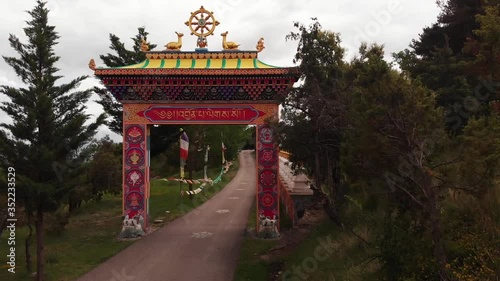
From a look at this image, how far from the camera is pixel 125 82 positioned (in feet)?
44.4

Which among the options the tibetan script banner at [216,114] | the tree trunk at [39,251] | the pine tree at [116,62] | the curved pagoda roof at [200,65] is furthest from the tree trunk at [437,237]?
the pine tree at [116,62]

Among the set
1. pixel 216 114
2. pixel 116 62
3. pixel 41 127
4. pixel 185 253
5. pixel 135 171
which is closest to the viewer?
pixel 41 127

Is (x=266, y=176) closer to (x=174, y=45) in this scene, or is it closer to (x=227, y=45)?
(x=227, y=45)

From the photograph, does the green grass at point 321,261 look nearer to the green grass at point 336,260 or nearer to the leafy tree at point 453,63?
the green grass at point 336,260

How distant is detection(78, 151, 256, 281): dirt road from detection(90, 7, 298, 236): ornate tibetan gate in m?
1.59

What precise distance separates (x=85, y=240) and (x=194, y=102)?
6506 millimetres

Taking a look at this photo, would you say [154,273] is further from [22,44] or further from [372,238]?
[22,44]

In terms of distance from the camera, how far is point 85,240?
44.9 ft

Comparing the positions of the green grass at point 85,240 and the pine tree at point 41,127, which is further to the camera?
the green grass at point 85,240

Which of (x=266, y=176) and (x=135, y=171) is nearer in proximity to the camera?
(x=266, y=176)

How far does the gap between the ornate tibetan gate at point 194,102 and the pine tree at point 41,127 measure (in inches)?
165

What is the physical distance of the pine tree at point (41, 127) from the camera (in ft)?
28.2

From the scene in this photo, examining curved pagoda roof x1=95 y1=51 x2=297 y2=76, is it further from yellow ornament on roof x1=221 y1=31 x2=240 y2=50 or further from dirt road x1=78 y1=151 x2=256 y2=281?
dirt road x1=78 y1=151 x2=256 y2=281

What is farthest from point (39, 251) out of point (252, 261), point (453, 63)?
point (453, 63)
